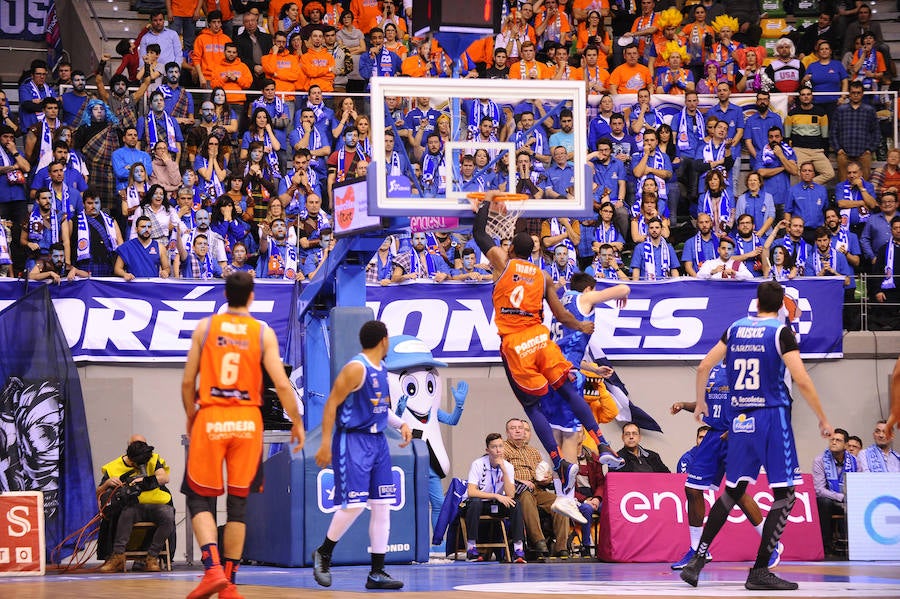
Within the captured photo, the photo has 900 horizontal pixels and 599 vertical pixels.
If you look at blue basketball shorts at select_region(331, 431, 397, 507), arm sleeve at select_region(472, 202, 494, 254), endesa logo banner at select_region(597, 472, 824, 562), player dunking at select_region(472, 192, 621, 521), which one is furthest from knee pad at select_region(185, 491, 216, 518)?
endesa logo banner at select_region(597, 472, 824, 562)

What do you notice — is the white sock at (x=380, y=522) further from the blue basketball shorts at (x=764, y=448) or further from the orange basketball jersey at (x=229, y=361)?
the blue basketball shorts at (x=764, y=448)

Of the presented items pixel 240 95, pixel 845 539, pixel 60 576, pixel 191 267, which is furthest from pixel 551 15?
pixel 60 576

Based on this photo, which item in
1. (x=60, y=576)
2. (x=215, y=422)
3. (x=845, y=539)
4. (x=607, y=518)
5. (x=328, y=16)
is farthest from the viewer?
(x=328, y=16)

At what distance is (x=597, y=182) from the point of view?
20.2 m

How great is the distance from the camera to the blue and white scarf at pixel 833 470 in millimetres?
17062

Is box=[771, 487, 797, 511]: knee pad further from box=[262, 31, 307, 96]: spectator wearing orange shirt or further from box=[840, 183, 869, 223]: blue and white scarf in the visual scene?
box=[262, 31, 307, 96]: spectator wearing orange shirt

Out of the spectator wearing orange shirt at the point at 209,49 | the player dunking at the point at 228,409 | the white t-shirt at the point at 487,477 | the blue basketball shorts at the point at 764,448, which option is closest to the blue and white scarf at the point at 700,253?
the white t-shirt at the point at 487,477

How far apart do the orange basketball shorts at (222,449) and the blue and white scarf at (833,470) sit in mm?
10314

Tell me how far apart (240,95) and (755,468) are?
12.7 meters

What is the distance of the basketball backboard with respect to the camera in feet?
40.3

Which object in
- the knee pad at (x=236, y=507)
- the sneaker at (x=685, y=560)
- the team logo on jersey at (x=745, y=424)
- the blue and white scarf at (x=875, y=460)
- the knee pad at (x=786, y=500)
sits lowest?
the sneaker at (x=685, y=560)

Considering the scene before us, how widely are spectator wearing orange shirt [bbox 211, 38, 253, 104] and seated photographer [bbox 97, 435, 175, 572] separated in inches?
297

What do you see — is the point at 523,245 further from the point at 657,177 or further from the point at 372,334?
the point at 657,177

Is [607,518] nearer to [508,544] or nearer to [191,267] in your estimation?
[508,544]
